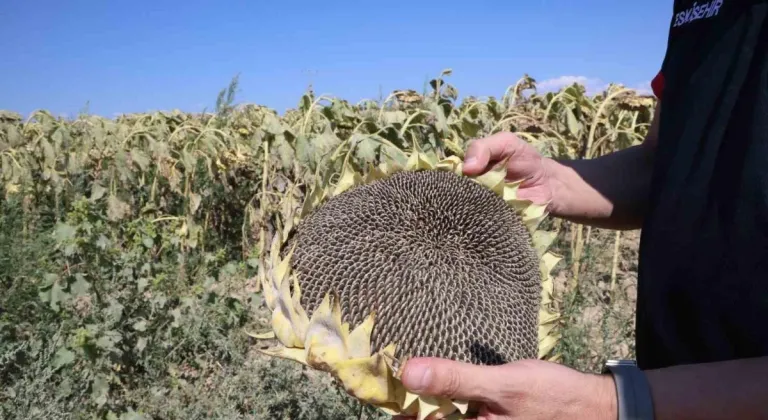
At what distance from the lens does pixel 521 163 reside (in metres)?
1.92

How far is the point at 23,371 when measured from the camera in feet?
9.80

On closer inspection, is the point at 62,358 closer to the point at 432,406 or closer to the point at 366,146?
the point at 366,146

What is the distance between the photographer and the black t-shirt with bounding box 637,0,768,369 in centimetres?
113

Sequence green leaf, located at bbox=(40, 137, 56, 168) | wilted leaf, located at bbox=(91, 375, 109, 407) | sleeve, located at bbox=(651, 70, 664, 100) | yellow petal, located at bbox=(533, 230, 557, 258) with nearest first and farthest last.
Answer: yellow petal, located at bbox=(533, 230, 557, 258) → sleeve, located at bbox=(651, 70, 664, 100) → wilted leaf, located at bbox=(91, 375, 109, 407) → green leaf, located at bbox=(40, 137, 56, 168)

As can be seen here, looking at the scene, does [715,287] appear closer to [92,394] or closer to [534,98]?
[92,394]

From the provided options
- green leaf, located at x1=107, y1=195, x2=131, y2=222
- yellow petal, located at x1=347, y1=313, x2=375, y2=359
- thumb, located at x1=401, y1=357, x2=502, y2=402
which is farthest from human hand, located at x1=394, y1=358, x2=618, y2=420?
green leaf, located at x1=107, y1=195, x2=131, y2=222

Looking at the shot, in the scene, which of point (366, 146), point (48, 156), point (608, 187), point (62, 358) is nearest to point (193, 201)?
point (48, 156)

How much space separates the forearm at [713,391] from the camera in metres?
1.09

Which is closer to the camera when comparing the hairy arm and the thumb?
the thumb

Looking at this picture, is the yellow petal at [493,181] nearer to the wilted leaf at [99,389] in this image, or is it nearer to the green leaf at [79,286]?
the wilted leaf at [99,389]

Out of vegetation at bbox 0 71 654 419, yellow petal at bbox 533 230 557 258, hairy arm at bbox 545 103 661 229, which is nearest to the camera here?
yellow petal at bbox 533 230 557 258

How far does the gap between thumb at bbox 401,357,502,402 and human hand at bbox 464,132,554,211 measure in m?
0.72

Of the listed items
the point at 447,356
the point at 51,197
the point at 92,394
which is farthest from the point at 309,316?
the point at 51,197

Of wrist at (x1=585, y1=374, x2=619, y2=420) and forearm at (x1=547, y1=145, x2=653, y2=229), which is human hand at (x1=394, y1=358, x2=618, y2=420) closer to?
wrist at (x1=585, y1=374, x2=619, y2=420)
